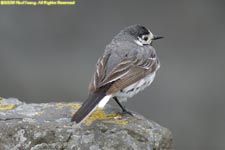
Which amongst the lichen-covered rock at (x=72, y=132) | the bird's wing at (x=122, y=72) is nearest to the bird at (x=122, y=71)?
the bird's wing at (x=122, y=72)

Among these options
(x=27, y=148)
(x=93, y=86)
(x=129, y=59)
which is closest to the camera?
(x=27, y=148)

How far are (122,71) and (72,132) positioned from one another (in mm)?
1346

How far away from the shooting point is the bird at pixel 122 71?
9773 millimetres

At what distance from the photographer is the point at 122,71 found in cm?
1038

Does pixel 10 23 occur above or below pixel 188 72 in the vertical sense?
above

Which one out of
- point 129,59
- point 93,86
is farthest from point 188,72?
point 93,86

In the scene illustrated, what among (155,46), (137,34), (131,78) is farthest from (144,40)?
(155,46)

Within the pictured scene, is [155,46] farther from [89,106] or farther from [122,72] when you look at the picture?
[89,106]

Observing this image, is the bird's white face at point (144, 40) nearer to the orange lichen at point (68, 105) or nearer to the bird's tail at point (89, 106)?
the orange lichen at point (68, 105)

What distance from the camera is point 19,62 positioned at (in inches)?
579

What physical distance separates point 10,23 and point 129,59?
487cm

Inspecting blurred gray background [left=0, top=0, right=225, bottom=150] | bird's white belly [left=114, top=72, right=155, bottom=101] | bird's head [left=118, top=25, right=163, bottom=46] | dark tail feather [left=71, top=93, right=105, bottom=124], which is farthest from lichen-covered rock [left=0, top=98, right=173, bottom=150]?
Answer: blurred gray background [left=0, top=0, right=225, bottom=150]

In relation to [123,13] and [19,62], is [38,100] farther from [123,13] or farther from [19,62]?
[123,13]

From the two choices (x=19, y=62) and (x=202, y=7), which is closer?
(x=19, y=62)
